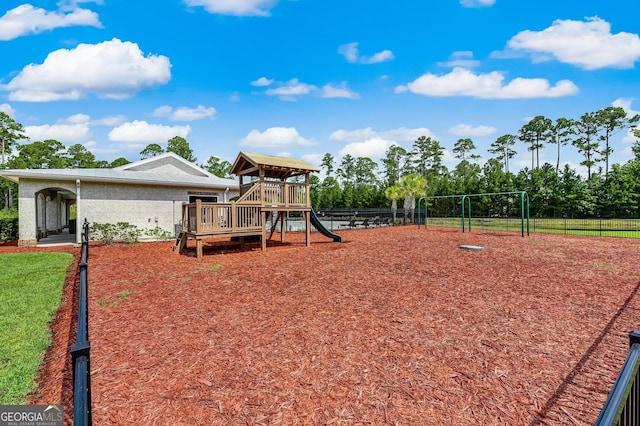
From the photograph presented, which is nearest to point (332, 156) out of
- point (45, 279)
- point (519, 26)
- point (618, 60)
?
point (618, 60)

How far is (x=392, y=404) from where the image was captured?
290 cm

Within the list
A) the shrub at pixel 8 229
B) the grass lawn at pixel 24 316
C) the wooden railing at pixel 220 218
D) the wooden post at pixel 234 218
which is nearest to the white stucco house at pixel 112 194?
the shrub at pixel 8 229

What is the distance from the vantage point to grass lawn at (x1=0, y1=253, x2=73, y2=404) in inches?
129

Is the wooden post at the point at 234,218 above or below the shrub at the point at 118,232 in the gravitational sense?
above

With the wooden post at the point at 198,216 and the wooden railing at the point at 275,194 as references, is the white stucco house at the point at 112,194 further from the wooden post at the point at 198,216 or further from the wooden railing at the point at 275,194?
the wooden post at the point at 198,216

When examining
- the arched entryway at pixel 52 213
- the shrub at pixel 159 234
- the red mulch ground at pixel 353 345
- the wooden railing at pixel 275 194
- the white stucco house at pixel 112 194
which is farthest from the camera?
the arched entryway at pixel 52 213

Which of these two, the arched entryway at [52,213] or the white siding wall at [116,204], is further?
the arched entryway at [52,213]

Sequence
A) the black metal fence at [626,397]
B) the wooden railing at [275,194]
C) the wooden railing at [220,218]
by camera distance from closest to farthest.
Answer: the black metal fence at [626,397]
the wooden railing at [220,218]
the wooden railing at [275,194]

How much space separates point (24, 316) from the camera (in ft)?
16.5

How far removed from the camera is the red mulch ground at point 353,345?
286 centimetres

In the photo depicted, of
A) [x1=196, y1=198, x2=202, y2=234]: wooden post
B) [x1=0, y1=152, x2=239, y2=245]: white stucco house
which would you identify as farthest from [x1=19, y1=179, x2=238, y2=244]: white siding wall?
[x1=196, y1=198, x2=202, y2=234]: wooden post

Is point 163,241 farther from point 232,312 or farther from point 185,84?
point 232,312

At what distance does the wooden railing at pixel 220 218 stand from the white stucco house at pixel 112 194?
448cm

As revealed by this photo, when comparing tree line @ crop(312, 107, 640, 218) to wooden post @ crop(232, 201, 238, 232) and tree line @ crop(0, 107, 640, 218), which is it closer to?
tree line @ crop(0, 107, 640, 218)
